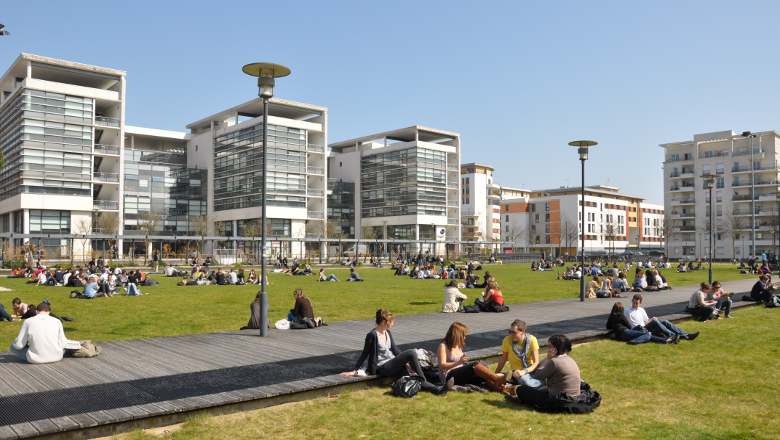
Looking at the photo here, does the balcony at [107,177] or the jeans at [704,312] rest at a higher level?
the balcony at [107,177]

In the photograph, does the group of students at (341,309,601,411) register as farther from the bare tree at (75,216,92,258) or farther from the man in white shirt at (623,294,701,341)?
the bare tree at (75,216,92,258)

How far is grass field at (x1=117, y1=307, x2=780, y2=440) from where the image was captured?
6.62 m

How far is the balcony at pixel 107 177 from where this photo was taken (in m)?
71.6

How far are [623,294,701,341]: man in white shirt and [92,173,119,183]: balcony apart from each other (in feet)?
231

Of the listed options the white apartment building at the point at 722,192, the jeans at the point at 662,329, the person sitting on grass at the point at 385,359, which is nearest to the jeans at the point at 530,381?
the person sitting on grass at the point at 385,359

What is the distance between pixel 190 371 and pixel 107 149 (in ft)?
234

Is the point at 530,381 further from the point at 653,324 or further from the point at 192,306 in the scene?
the point at 192,306

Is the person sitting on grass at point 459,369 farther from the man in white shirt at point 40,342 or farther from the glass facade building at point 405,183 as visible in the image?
the glass facade building at point 405,183

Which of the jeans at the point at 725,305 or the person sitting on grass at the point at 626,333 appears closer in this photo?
the person sitting on grass at the point at 626,333

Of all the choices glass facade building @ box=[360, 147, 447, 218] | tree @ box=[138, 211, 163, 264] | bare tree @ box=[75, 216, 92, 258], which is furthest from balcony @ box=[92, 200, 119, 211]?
glass facade building @ box=[360, 147, 447, 218]

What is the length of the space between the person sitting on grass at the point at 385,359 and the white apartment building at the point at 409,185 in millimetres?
84254

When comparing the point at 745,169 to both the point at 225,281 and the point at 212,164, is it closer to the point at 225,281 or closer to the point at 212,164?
the point at 212,164

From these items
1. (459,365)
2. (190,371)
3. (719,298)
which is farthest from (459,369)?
(719,298)

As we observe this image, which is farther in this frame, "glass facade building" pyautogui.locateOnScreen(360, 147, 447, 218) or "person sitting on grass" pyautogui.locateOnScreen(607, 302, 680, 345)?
"glass facade building" pyautogui.locateOnScreen(360, 147, 447, 218)
